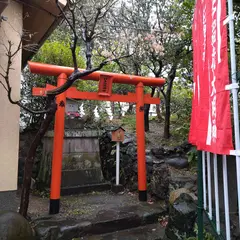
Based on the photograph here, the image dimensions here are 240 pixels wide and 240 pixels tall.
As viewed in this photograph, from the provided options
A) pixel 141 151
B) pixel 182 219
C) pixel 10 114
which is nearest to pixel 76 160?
pixel 141 151

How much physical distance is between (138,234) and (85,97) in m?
3.22

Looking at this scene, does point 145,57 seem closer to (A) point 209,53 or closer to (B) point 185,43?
(B) point 185,43

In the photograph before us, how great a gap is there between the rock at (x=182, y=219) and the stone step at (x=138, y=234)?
0.87 m

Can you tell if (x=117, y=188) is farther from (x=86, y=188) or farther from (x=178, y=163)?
(x=178, y=163)

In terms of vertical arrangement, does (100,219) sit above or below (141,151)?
below

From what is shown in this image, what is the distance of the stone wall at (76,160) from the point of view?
22.3 feet

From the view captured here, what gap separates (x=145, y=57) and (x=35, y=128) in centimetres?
452

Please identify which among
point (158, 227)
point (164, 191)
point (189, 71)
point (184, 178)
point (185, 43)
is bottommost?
point (158, 227)

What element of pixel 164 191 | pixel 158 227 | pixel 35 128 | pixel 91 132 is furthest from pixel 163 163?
pixel 35 128

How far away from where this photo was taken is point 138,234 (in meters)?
4.65

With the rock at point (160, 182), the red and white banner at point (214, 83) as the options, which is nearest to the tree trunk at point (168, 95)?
the rock at point (160, 182)

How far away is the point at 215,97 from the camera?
222 centimetres

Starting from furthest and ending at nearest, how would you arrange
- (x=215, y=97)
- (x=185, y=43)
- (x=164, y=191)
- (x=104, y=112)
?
(x=104, y=112)
(x=185, y=43)
(x=164, y=191)
(x=215, y=97)

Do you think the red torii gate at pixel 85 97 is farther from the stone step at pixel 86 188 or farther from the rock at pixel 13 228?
the rock at pixel 13 228
